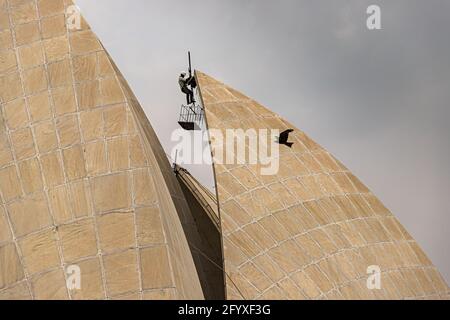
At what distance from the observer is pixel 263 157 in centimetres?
1388

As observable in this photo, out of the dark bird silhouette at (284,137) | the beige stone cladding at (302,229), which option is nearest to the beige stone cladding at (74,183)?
the beige stone cladding at (302,229)

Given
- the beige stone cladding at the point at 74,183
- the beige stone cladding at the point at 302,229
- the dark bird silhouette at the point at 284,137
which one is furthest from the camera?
the dark bird silhouette at the point at 284,137

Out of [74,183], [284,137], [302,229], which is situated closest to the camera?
[74,183]

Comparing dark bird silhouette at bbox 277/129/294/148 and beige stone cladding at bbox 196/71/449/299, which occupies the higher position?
dark bird silhouette at bbox 277/129/294/148

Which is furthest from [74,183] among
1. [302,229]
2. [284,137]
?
[284,137]

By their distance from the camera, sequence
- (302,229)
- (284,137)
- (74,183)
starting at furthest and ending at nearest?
1. (284,137)
2. (302,229)
3. (74,183)

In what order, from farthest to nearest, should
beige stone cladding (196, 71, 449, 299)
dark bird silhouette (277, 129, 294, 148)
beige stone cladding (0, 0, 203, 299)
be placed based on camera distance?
dark bird silhouette (277, 129, 294, 148) < beige stone cladding (196, 71, 449, 299) < beige stone cladding (0, 0, 203, 299)

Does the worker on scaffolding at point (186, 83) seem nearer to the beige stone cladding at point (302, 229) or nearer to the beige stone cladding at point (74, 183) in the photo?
the beige stone cladding at point (302, 229)

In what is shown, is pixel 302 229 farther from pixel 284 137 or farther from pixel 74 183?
pixel 74 183

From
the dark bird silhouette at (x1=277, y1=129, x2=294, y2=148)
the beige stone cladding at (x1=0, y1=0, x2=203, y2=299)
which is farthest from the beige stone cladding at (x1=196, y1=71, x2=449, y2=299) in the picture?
the beige stone cladding at (x1=0, y1=0, x2=203, y2=299)

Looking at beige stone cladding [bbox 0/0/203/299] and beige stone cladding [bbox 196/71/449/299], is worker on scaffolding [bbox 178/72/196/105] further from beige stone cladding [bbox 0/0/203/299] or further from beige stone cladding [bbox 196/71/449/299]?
beige stone cladding [bbox 0/0/203/299]

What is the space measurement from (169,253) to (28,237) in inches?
101
